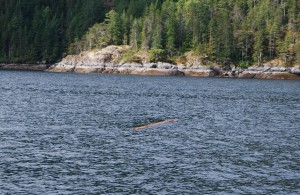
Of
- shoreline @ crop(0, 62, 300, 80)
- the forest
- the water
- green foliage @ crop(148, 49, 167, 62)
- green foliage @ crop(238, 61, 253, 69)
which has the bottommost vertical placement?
the water

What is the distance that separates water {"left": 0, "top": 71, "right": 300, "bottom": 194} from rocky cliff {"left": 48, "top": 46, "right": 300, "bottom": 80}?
240 ft

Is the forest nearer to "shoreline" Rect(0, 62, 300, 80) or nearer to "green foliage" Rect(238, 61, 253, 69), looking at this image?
"green foliage" Rect(238, 61, 253, 69)

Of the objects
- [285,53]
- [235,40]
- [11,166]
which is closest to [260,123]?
[11,166]

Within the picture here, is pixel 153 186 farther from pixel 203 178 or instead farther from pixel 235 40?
pixel 235 40

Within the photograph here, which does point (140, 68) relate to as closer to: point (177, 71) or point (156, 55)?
point (156, 55)

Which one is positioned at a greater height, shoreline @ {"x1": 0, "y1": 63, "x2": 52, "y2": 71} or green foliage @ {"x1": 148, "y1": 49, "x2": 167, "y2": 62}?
green foliage @ {"x1": 148, "y1": 49, "x2": 167, "y2": 62}

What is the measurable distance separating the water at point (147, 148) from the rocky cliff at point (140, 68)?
7319cm

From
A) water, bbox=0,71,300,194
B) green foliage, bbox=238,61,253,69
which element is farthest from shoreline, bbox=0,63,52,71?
water, bbox=0,71,300,194

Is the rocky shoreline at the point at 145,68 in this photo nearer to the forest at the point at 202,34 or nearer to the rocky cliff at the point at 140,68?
the rocky cliff at the point at 140,68

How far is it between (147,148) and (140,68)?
12079 cm

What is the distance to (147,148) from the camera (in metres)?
39.4

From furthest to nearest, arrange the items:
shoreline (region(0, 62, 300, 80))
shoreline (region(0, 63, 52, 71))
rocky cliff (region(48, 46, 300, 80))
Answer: shoreline (region(0, 63, 52, 71))
rocky cliff (region(48, 46, 300, 80))
shoreline (region(0, 62, 300, 80))

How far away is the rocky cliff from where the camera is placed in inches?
5758

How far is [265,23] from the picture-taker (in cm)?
15738
